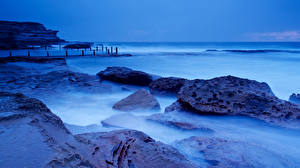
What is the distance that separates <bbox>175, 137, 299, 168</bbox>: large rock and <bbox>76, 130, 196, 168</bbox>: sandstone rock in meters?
0.45

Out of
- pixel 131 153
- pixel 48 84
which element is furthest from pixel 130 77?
pixel 131 153

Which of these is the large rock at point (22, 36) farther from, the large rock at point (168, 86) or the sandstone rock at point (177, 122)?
the sandstone rock at point (177, 122)

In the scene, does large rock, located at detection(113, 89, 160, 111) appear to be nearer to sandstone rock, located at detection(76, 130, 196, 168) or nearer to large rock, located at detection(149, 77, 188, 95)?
large rock, located at detection(149, 77, 188, 95)

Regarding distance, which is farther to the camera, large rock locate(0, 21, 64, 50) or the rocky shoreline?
large rock locate(0, 21, 64, 50)

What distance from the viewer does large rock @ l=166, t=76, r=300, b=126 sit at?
3.11 metres

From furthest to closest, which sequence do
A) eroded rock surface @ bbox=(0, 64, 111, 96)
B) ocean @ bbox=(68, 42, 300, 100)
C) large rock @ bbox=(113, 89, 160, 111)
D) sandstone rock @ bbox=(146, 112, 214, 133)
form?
ocean @ bbox=(68, 42, 300, 100), eroded rock surface @ bbox=(0, 64, 111, 96), large rock @ bbox=(113, 89, 160, 111), sandstone rock @ bbox=(146, 112, 214, 133)

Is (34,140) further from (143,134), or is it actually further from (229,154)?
(229,154)

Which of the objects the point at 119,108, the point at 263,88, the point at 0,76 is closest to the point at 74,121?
the point at 119,108

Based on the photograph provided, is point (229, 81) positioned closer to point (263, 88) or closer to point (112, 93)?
point (263, 88)

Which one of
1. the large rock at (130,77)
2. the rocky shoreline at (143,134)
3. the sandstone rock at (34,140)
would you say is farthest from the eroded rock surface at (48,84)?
the sandstone rock at (34,140)

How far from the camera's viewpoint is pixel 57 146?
4.34ft

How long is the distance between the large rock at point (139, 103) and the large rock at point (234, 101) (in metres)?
0.60

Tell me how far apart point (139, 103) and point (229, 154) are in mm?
2619

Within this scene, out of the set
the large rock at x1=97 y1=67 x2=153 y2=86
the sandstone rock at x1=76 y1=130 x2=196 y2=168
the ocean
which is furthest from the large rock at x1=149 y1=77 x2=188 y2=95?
the sandstone rock at x1=76 y1=130 x2=196 y2=168
